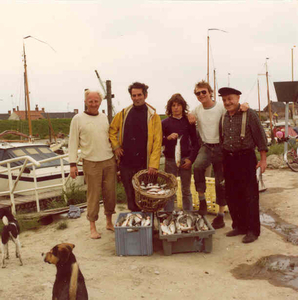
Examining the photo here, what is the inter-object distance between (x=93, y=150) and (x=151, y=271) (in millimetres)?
2032

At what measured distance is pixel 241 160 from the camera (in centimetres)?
489

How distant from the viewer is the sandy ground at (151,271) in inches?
138

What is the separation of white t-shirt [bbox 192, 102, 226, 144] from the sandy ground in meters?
1.59

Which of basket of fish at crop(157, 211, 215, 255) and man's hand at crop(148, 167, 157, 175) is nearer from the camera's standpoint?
basket of fish at crop(157, 211, 215, 255)

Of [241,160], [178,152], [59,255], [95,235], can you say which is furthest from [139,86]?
[59,255]

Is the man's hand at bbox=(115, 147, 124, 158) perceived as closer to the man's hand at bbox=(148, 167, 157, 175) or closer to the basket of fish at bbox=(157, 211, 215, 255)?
the man's hand at bbox=(148, 167, 157, 175)

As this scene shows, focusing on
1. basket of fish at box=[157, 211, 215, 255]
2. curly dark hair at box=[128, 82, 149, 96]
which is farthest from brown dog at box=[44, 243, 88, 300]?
curly dark hair at box=[128, 82, 149, 96]

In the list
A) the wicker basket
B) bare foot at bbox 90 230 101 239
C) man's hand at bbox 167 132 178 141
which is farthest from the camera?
bare foot at bbox 90 230 101 239

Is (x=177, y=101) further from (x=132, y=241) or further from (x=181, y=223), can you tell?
(x=132, y=241)

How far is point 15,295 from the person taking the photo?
11.3 ft

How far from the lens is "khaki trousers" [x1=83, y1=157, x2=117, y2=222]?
5.21 m

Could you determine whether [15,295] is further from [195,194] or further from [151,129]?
[195,194]

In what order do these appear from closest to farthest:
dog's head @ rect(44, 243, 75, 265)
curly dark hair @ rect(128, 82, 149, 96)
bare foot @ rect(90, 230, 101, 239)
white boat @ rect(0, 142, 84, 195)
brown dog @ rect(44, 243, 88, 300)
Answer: brown dog @ rect(44, 243, 88, 300) < dog's head @ rect(44, 243, 75, 265) < curly dark hair @ rect(128, 82, 149, 96) < bare foot @ rect(90, 230, 101, 239) < white boat @ rect(0, 142, 84, 195)

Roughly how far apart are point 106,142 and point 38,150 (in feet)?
27.6
